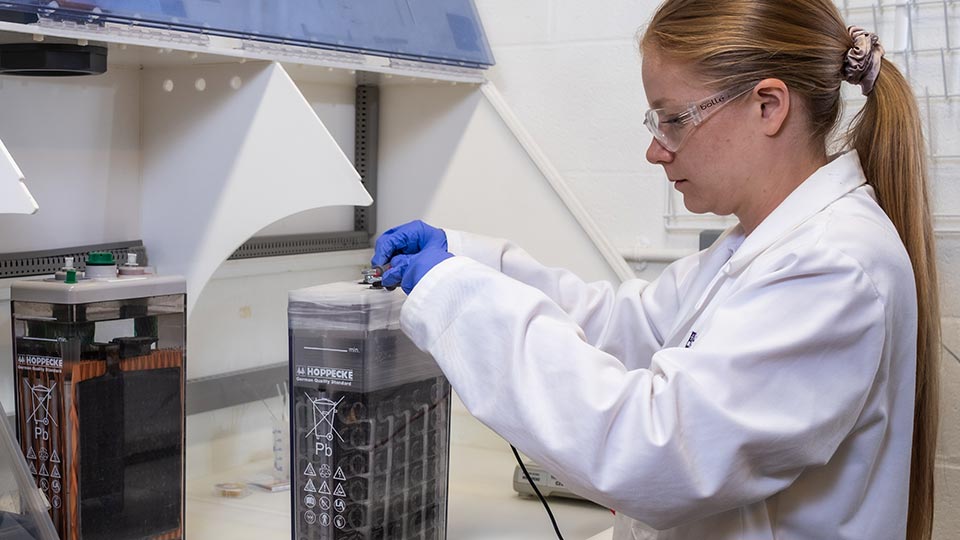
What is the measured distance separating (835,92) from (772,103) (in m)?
0.09

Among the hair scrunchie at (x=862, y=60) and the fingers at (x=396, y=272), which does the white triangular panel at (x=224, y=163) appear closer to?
the fingers at (x=396, y=272)

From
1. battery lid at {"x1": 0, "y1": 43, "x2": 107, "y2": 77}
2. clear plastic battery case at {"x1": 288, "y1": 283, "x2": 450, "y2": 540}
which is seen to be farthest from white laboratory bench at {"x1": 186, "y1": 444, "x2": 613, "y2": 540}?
battery lid at {"x1": 0, "y1": 43, "x2": 107, "y2": 77}

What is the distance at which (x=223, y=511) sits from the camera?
1.57m

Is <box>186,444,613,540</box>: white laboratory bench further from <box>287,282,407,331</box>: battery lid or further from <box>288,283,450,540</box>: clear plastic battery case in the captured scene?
<box>287,282,407,331</box>: battery lid

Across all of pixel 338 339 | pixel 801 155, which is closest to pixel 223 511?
pixel 338 339

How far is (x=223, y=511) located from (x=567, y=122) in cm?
103

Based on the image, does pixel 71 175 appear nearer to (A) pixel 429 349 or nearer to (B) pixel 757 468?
(A) pixel 429 349

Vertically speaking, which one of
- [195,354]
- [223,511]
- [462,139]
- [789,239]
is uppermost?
[462,139]

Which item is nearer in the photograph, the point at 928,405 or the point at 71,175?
the point at 928,405

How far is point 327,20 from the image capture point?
168 cm

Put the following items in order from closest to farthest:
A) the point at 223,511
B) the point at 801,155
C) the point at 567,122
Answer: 1. the point at 801,155
2. the point at 223,511
3. the point at 567,122

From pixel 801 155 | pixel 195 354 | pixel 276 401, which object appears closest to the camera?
pixel 801 155

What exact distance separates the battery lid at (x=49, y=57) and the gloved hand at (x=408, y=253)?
433mm

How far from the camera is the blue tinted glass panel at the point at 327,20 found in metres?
1.29
